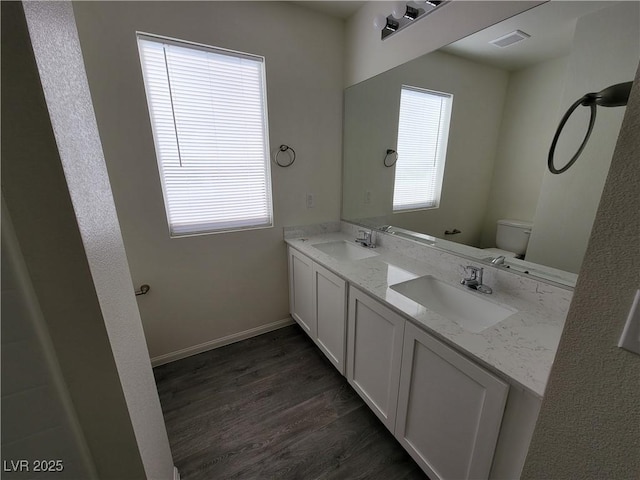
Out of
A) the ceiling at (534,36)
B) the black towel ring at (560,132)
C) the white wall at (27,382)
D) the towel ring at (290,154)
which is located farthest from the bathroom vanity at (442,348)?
the white wall at (27,382)

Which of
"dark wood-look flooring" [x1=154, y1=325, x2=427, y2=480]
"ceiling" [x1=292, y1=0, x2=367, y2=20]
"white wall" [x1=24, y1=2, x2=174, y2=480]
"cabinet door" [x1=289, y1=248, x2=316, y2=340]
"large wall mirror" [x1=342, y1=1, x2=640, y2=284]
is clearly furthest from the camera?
"cabinet door" [x1=289, y1=248, x2=316, y2=340]

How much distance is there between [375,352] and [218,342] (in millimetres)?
1453

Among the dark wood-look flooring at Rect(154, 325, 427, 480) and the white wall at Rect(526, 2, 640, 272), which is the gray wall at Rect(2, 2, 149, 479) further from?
the white wall at Rect(526, 2, 640, 272)

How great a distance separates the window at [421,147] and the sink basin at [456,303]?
58 cm

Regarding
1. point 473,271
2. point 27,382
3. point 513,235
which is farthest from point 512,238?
point 27,382

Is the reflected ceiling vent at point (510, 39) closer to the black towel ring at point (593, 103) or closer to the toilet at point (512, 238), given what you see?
the black towel ring at point (593, 103)

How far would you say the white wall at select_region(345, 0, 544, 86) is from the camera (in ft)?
3.93

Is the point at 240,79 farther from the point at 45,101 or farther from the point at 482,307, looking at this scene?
the point at 482,307

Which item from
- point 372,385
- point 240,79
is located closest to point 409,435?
point 372,385

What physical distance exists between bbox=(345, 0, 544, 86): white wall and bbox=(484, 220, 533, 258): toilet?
925 millimetres

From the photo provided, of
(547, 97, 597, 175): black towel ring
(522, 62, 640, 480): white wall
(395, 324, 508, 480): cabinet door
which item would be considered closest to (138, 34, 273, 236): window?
(395, 324, 508, 480): cabinet door

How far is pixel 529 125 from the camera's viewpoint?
3.77ft

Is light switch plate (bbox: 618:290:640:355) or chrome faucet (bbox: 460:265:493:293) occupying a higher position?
light switch plate (bbox: 618:290:640:355)

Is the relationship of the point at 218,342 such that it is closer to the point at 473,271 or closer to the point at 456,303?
the point at 456,303
